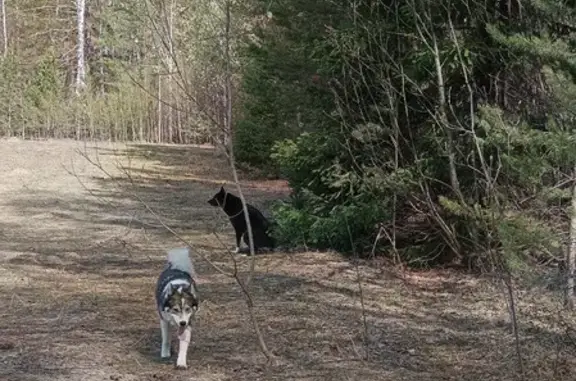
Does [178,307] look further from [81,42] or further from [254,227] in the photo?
[81,42]

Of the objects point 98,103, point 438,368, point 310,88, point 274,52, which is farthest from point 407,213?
point 98,103

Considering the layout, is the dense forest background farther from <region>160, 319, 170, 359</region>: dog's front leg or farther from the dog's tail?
<region>160, 319, 170, 359</region>: dog's front leg

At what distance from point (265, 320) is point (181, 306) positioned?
4.60 feet

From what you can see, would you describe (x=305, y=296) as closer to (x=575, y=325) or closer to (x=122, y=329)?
(x=122, y=329)

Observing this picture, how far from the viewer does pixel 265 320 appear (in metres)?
6.05

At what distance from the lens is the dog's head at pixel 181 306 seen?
474cm

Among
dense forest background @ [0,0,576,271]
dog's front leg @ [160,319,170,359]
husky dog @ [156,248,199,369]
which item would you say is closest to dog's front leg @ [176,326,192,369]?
husky dog @ [156,248,199,369]

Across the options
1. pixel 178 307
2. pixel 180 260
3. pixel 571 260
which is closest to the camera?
pixel 178 307

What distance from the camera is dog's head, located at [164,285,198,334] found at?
474 cm

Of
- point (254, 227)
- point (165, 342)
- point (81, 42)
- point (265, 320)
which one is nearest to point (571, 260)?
point (265, 320)

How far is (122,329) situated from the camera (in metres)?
5.84

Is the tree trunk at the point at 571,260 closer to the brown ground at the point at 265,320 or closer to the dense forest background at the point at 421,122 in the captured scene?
the dense forest background at the point at 421,122

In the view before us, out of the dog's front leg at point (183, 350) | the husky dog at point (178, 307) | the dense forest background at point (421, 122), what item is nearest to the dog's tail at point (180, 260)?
the husky dog at point (178, 307)

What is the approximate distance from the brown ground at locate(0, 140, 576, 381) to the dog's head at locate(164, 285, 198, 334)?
12.4 inches
